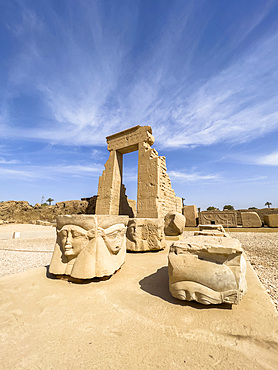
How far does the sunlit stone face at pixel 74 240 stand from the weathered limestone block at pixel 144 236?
189cm

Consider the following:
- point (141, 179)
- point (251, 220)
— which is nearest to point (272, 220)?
point (251, 220)

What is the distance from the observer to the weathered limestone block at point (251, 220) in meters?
9.65

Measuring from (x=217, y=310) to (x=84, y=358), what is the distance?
3.74 feet

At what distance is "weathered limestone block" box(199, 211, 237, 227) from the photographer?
10.2m

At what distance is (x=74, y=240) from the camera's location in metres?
2.19

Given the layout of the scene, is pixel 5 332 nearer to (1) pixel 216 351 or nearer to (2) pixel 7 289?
(2) pixel 7 289

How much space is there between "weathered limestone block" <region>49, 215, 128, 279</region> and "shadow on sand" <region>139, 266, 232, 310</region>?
0.49 metres

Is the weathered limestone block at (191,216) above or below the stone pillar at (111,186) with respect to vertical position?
below

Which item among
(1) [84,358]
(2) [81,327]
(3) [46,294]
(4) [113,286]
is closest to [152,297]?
(4) [113,286]

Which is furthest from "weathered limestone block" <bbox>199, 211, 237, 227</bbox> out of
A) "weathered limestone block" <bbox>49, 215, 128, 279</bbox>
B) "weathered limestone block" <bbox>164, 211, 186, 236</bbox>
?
"weathered limestone block" <bbox>49, 215, 128, 279</bbox>

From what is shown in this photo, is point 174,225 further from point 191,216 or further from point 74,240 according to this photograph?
point 191,216

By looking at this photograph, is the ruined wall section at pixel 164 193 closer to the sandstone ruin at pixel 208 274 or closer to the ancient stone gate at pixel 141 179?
the ancient stone gate at pixel 141 179

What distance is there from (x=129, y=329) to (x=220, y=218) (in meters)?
10.7

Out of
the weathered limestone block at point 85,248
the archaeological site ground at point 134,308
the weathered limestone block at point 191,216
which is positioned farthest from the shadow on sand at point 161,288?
the weathered limestone block at point 191,216
